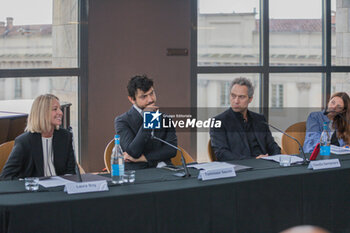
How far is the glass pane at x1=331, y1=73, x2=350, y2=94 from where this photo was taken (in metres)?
6.80

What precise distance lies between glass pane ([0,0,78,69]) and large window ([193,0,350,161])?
4.72 feet

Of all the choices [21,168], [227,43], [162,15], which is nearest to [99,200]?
[21,168]

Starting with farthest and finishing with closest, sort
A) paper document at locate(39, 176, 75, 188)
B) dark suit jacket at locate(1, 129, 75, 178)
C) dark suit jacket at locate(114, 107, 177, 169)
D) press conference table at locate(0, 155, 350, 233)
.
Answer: dark suit jacket at locate(114, 107, 177, 169) → dark suit jacket at locate(1, 129, 75, 178) → paper document at locate(39, 176, 75, 188) → press conference table at locate(0, 155, 350, 233)

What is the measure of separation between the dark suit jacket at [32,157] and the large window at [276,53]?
9.40 feet

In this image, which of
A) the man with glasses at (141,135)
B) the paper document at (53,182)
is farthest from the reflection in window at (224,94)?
the paper document at (53,182)

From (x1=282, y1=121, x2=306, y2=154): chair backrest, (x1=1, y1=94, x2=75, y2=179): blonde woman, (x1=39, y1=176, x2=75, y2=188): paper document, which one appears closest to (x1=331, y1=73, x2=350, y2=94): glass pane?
(x1=282, y1=121, x2=306, y2=154): chair backrest

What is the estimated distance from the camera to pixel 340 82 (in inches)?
269

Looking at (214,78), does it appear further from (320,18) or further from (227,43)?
(320,18)

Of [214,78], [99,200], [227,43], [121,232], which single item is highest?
[227,43]

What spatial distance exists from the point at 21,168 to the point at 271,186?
154 cm

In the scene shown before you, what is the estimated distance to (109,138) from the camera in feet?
19.2

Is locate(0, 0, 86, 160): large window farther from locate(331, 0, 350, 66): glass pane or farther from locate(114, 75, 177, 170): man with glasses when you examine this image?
locate(331, 0, 350, 66): glass pane

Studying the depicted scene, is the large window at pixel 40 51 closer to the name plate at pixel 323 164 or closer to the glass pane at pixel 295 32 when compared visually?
the glass pane at pixel 295 32

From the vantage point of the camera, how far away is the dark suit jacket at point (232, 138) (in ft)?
13.5
